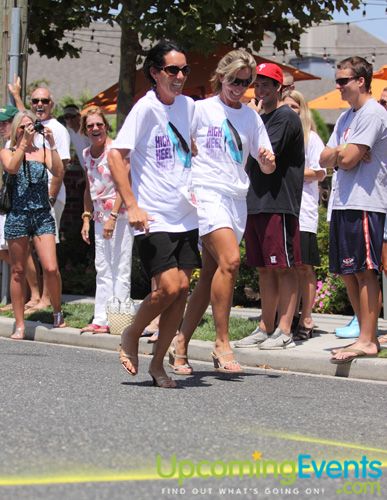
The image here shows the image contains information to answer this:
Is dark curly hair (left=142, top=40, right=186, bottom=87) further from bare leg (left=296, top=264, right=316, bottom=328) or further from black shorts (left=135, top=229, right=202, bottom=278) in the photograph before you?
bare leg (left=296, top=264, right=316, bottom=328)

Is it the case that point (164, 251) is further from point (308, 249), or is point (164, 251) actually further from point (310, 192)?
point (310, 192)

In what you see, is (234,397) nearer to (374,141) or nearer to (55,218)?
(374,141)

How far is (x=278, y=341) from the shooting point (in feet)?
29.5

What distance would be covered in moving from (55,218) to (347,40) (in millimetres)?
38041

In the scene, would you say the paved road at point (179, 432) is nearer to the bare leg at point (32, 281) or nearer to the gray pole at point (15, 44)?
the bare leg at point (32, 281)

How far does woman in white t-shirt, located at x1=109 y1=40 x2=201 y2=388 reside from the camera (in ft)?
23.2

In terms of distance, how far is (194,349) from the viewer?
30.3 feet

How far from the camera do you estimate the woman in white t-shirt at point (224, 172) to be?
24.9 feet

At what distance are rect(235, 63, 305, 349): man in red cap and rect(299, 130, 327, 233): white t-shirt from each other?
650mm

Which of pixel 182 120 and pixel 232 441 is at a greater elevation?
pixel 182 120

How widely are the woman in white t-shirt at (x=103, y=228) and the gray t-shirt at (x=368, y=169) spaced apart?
236 centimetres

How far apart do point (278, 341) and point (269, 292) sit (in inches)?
15.9

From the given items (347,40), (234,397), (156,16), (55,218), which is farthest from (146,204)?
(347,40)

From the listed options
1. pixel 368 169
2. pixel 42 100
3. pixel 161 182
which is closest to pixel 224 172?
pixel 161 182
